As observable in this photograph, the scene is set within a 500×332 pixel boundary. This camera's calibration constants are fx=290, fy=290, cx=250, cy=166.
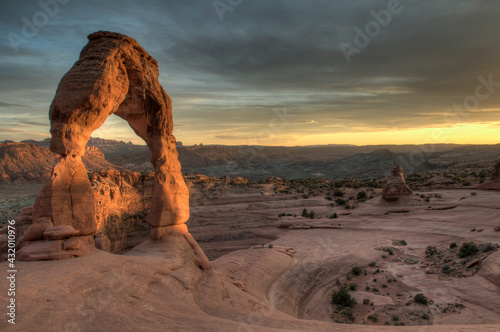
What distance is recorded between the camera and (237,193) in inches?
1359

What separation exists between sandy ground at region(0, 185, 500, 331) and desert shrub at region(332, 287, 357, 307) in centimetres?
32

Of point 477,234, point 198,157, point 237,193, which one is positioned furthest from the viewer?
point 198,157

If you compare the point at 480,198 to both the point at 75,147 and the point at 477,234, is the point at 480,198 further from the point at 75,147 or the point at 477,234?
the point at 75,147

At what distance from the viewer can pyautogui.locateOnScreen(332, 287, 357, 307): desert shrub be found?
1220 cm

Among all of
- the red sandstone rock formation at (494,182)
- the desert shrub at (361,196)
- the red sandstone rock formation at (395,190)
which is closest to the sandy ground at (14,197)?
the desert shrub at (361,196)

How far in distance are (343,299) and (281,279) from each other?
2849mm

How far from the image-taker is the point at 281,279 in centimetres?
1370

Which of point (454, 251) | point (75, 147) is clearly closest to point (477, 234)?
point (454, 251)

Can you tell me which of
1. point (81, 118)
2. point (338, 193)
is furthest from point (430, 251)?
point (338, 193)

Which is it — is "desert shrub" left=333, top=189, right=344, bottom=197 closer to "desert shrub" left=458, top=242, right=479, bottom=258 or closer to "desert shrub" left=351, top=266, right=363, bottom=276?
"desert shrub" left=458, top=242, right=479, bottom=258

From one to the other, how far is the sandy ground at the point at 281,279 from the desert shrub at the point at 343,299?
12.5 inches

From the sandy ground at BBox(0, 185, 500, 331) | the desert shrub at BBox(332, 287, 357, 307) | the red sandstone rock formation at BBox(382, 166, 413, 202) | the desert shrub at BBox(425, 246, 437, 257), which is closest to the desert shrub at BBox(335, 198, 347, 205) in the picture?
the sandy ground at BBox(0, 185, 500, 331)

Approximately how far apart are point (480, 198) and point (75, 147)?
1209 inches

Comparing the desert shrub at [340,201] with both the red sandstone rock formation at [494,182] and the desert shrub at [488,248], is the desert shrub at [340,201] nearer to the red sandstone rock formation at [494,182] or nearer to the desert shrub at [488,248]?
the red sandstone rock formation at [494,182]
